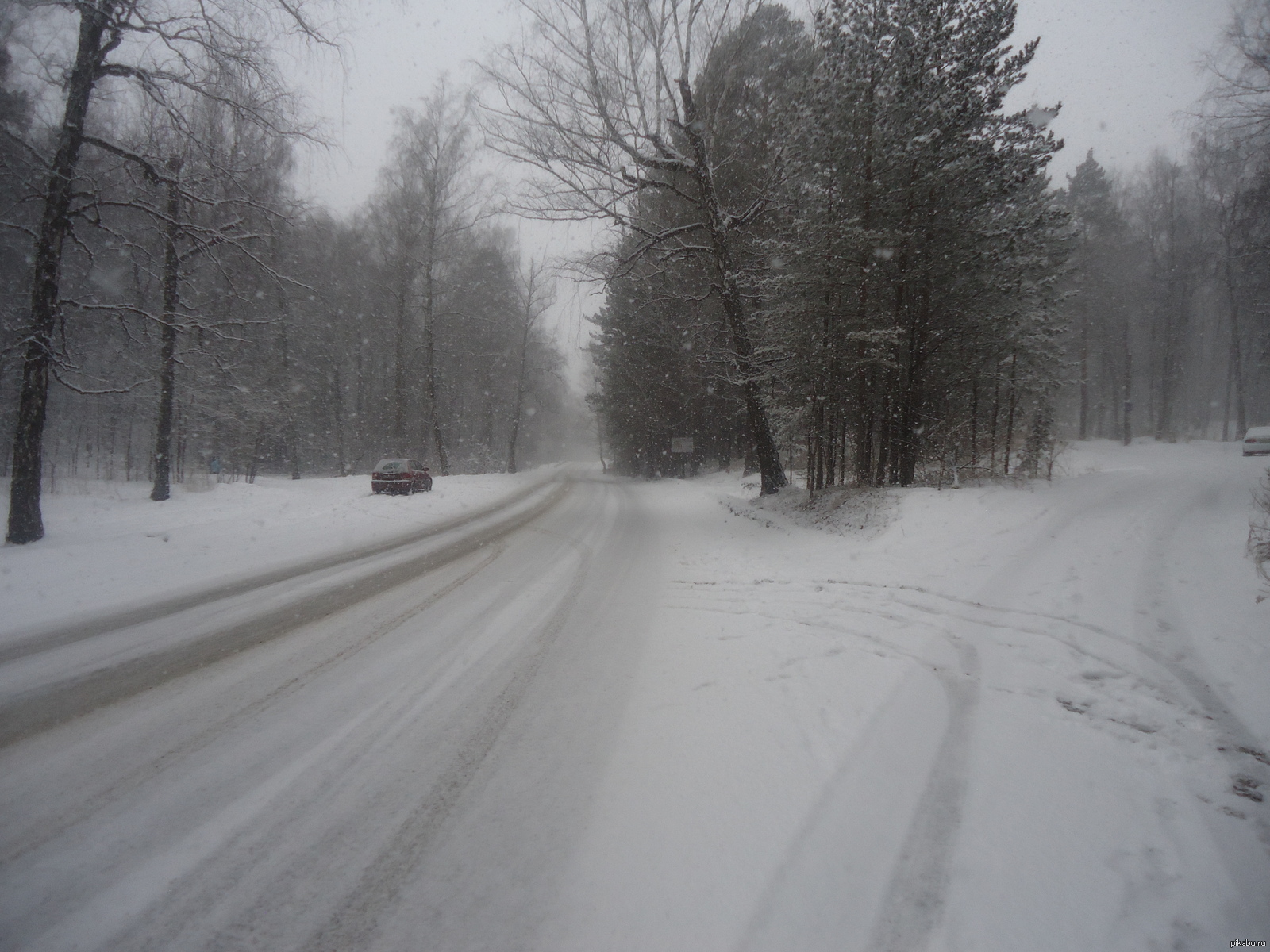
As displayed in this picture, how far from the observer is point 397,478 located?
676 inches

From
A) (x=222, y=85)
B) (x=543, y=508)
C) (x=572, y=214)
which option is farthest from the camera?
(x=543, y=508)

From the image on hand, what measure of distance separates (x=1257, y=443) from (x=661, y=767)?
29468 millimetres

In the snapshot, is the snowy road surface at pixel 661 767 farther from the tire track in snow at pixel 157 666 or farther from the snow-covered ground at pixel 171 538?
the snow-covered ground at pixel 171 538

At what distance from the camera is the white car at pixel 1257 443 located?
19.9 metres

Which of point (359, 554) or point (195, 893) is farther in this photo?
point (359, 554)

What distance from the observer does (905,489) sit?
913 cm

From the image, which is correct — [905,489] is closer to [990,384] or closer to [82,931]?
[990,384]

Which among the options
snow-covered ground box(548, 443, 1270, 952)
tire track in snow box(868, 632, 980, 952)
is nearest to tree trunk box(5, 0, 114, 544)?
snow-covered ground box(548, 443, 1270, 952)

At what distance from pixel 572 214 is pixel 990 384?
10240 mm

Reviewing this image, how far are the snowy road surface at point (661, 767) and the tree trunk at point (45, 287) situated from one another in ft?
13.2

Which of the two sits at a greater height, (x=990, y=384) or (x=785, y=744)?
(x=990, y=384)

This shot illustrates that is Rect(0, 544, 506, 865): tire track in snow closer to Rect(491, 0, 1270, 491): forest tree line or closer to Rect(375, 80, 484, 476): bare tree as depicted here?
Rect(491, 0, 1270, 491): forest tree line

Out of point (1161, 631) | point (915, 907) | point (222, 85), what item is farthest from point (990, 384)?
point (222, 85)

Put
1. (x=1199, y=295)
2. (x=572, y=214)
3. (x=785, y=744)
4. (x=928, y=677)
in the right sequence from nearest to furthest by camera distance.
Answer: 1. (x=785, y=744)
2. (x=928, y=677)
3. (x=572, y=214)
4. (x=1199, y=295)
